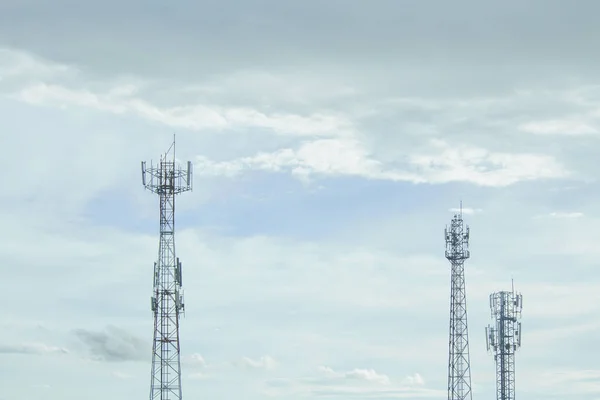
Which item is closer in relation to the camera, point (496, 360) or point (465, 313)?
point (465, 313)

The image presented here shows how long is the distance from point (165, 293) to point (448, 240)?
125ft

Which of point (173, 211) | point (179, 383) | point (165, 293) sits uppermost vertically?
point (173, 211)

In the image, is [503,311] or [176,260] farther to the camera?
[503,311]

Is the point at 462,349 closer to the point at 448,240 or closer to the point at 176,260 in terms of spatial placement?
the point at 448,240

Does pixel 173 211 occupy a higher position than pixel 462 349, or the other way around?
pixel 173 211

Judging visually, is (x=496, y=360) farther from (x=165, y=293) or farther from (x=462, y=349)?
(x=165, y=293)

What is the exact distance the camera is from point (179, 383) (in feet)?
318

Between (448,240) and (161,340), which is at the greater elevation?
(448,240)

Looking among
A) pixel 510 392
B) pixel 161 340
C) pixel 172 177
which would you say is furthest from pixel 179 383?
pixel 510 392

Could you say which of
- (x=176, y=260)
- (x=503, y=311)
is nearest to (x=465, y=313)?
(x=503, y=311)

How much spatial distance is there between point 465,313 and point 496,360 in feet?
91.7

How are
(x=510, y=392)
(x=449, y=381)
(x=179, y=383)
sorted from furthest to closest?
(x=510, y=392), (x=449, y=381), (x=179, y=383)

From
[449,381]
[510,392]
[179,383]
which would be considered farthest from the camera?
[510,392]

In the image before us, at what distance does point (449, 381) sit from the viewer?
123m
